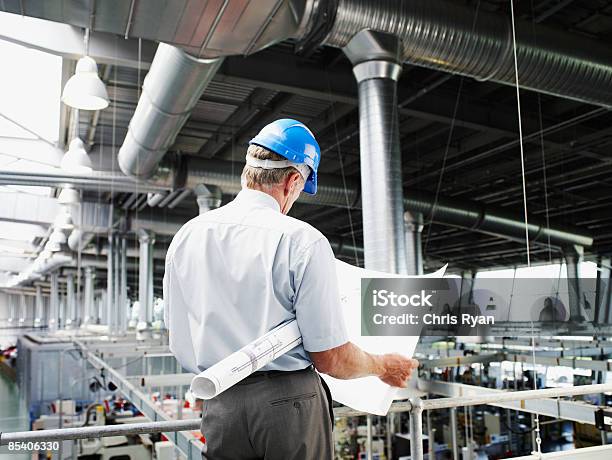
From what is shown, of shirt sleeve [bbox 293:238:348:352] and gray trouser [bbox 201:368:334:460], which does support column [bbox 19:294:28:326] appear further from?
shirt sleeve [bbox 293:238:348:352]

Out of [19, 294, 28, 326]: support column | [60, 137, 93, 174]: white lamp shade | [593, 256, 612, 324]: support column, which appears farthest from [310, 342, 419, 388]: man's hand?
[19, 294, 28, 326]: support column

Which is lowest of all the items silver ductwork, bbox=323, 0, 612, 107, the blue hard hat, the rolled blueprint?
the rolled blueprint

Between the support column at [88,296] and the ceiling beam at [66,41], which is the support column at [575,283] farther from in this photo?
the support column at [88,296]

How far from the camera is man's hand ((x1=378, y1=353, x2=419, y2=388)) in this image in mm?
1144

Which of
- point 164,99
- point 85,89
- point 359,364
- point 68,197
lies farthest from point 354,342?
point 68,197

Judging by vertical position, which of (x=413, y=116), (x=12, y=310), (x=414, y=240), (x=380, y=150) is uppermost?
(x=413, y=116)

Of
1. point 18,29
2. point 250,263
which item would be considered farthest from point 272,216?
point 18,29

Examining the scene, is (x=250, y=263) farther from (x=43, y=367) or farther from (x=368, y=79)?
(x=43, y=367)

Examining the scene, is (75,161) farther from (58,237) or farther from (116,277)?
(116,277)

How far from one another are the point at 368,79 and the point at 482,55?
91 cm

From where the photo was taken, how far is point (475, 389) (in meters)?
4.03

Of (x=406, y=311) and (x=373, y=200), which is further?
(x=373, y=200)

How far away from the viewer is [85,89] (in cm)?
393

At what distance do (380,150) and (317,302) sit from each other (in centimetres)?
340
